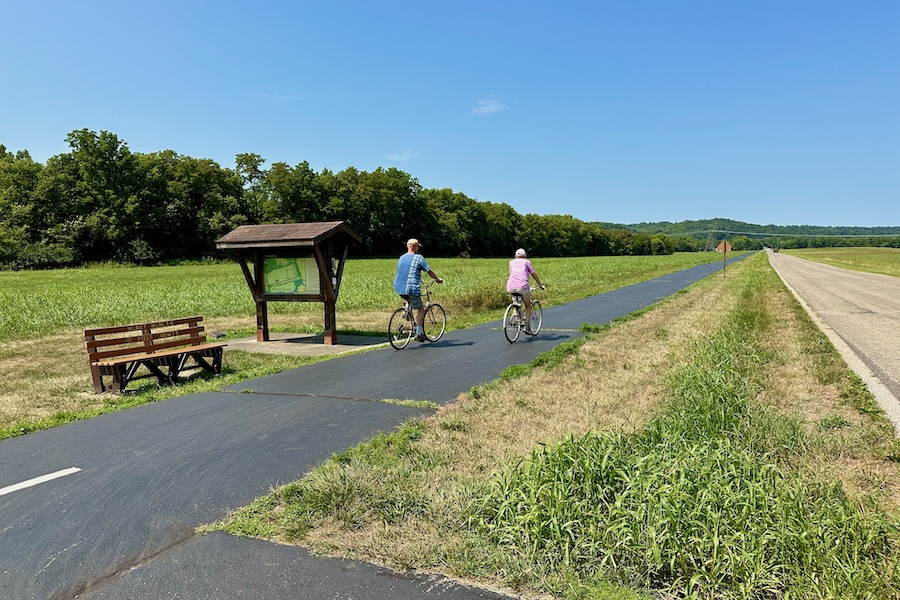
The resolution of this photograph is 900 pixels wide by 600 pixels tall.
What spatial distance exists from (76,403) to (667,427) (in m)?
6.59

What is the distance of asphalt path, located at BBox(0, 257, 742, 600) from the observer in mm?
2816

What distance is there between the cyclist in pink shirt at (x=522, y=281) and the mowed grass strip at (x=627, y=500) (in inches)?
197

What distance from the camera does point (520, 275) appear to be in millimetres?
10859

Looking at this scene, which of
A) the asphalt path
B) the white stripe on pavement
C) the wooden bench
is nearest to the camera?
the asphalt path

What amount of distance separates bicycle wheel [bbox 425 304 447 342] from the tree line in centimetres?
3435

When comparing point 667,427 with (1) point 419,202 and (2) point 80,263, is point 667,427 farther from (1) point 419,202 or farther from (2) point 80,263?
(1) point 419,202

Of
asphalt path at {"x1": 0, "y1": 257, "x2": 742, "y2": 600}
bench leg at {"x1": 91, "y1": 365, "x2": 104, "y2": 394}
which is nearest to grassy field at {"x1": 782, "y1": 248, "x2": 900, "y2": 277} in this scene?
asphalt path at {"x1": 0, "y1": 257, "x2": 742, "y2": 600}

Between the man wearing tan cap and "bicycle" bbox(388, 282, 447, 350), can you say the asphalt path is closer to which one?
"bicycle" bbox(388, 282, 447, 350)

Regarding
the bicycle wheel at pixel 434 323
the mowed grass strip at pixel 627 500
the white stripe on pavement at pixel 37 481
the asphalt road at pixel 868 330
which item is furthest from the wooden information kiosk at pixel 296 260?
the asphalt road at pixel 868 330

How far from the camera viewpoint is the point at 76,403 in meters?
6.75

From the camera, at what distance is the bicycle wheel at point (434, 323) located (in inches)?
435

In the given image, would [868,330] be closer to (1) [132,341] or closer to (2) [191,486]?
(2) [191,486]

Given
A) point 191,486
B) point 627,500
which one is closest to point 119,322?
point 191,486

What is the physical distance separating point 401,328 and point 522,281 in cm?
248
